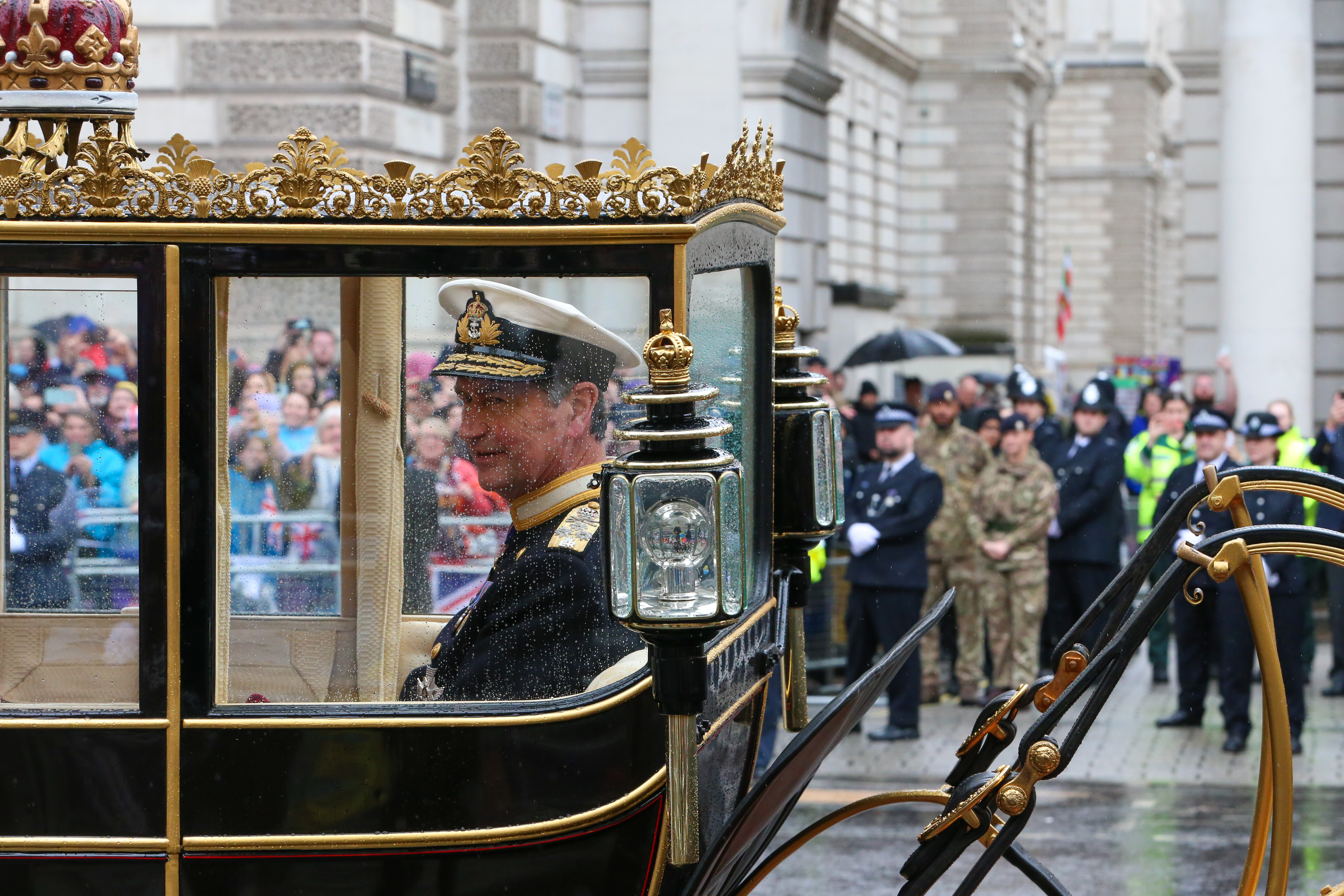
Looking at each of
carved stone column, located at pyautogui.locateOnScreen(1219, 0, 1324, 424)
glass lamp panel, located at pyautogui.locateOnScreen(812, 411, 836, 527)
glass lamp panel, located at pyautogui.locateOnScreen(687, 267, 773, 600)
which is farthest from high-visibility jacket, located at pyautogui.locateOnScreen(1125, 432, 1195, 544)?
glass lamp panel, located at pyautogui.locateOnScreen(687, 267, 773, 600)

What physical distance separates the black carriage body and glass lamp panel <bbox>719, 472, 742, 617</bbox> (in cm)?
36

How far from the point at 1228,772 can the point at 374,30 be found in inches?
308

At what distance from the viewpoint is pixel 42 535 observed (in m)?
3.87

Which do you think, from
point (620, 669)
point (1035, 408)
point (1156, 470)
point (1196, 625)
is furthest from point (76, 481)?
point (1035, 408)

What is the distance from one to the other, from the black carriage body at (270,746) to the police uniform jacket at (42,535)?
0.27m

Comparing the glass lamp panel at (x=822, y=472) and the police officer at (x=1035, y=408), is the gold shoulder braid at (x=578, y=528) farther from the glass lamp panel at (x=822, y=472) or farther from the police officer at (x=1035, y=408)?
the police officer at (x=1035, y=408)

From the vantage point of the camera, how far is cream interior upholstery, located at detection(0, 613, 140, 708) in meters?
3.74

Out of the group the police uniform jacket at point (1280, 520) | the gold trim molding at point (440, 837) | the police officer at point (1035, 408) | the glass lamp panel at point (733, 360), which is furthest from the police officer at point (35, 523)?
the police officer at point (1035, 408)

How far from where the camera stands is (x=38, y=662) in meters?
4.04

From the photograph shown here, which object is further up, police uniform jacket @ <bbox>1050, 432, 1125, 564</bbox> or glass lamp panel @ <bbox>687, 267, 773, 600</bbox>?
glass lamp panel @ <bbox>687, 267, 773, 600</bbox>

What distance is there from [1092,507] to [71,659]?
8.60m

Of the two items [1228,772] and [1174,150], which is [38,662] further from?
[1174,150]

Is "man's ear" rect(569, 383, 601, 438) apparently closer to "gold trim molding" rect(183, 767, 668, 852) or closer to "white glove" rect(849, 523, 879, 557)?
"gold trim molding" rect(183, 767, 668, 852)

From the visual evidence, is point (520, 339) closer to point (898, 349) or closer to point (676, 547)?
point (676, 547)
